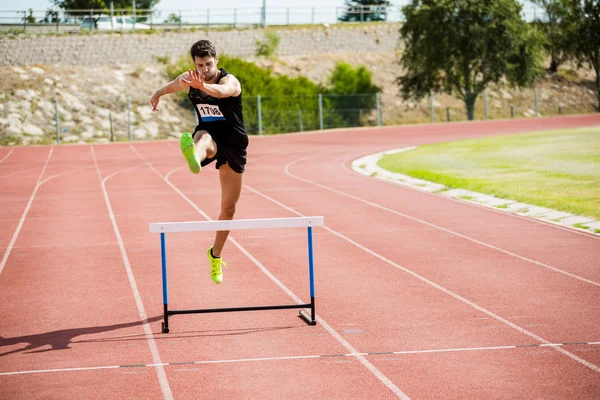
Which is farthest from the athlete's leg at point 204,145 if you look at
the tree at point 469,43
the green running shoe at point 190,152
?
the tree at point 469,43

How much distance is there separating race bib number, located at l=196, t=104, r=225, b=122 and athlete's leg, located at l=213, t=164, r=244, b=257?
16.4 inches

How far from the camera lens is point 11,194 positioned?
17.3 m

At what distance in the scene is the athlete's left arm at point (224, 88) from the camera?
18.9ft

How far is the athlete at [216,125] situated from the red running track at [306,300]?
104 centimetres

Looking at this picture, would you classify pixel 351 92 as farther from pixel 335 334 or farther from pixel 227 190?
pixel 335 334

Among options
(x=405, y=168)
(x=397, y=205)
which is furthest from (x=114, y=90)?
(x=397, y=205)

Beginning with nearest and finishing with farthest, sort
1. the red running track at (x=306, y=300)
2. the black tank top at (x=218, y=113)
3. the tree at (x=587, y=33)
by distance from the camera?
1. the red running track at (x=306, y=300)
2. the black tank top at (x=218, y=113)
3. the tree at (x=587, y=33)

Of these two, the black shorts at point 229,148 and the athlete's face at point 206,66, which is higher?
the athlete's face at point 206,66

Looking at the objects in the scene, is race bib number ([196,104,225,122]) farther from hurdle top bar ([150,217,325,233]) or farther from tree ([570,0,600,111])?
tree ([570,0,600,111])

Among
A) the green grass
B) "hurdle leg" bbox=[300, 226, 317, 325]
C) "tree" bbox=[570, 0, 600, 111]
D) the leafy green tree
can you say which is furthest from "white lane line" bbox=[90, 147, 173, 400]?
"tree" bbox=[570, 0, 600, 111]

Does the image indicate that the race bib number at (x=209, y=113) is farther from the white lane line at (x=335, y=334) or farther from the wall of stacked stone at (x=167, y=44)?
the wall of stacked stone at (x=167, y=44)

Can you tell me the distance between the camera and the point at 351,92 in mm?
49281

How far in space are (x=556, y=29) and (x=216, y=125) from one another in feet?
187

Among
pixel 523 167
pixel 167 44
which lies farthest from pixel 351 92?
pixel 523 167
